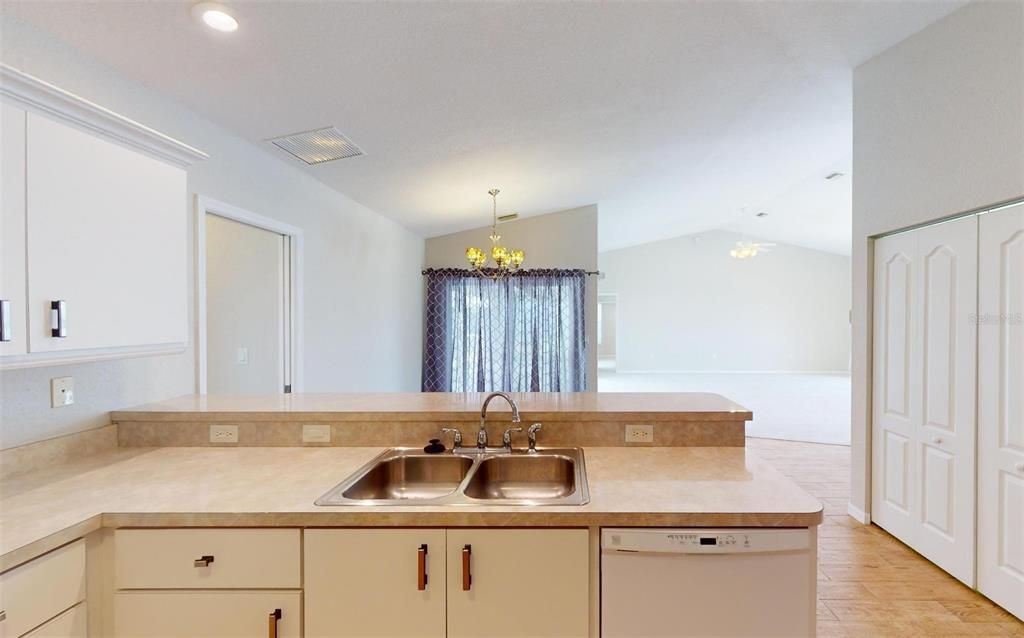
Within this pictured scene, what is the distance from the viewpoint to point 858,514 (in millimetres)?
3008

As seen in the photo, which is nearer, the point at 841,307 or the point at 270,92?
the point at 270,92

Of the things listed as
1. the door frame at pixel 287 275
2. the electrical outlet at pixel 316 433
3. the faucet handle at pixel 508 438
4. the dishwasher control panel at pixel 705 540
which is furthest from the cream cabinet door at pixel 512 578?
the door frame at pixel 287 275

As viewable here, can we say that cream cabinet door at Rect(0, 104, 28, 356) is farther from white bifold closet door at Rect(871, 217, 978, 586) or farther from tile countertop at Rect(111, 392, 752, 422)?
white bifold closet door at Rect(871, 217, 978, 586)

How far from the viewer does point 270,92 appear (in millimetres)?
2125

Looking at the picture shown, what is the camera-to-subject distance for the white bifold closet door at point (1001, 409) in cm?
203

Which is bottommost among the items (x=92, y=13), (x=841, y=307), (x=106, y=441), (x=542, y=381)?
(x=542, y=381)

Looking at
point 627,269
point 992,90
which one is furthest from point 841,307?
point 992,90

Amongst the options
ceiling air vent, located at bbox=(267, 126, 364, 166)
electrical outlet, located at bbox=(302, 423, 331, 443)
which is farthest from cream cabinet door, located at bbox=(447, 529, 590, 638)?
ceiling air vent, located at bbox=(267, 126, 364, 166)

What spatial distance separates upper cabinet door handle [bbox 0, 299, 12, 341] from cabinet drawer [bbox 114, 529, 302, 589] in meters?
0.57

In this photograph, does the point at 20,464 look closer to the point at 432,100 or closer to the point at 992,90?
the point at 432,100

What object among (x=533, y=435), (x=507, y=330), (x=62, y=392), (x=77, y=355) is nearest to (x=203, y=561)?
(x=77, y=355)

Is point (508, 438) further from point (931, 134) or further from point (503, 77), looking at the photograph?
point (931, 134)

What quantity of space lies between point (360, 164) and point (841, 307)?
37.1ft

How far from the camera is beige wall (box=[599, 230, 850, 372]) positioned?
10602 millimetres
